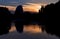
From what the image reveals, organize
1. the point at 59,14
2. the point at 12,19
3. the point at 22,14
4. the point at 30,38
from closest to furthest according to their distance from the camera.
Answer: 1. the point at 30,38
2. the point at 59,14
3. the point at 12,19
4. the point at 22,14

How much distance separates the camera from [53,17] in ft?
187

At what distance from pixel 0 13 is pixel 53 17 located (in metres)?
16.5

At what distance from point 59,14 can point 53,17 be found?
2.19 meters

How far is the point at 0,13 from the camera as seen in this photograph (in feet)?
203

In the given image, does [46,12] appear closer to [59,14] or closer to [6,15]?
[59,14]

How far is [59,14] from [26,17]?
39.3 ft

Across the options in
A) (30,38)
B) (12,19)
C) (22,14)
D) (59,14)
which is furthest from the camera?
(22,14)

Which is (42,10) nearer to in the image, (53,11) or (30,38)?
(53,11)

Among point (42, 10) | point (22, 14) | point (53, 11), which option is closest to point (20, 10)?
point (22, 14)

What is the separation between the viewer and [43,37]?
30.4m

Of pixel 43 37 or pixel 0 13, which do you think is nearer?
pixel 43 37

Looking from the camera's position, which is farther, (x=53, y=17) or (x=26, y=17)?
(x=26, y=17)

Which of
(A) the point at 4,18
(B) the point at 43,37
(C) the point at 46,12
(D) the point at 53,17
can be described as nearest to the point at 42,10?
(C) the point at 46,12

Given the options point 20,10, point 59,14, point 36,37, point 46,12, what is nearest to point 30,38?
point 36,37
